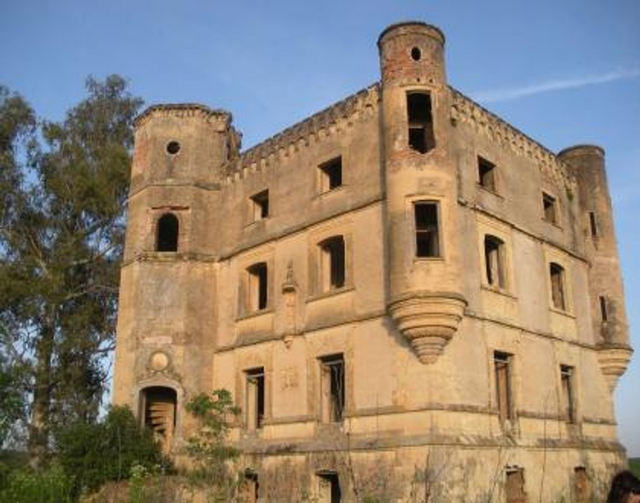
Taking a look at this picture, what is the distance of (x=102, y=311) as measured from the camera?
2723cm

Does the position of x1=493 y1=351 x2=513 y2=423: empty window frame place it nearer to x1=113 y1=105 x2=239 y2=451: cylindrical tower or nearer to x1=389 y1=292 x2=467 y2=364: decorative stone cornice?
x1=389 y1=292 x2=467 y2=364: decorative stone cornice

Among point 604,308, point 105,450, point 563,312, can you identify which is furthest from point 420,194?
point 105,450

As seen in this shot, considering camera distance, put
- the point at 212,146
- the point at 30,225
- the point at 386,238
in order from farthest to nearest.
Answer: the point at 30,225
the point at 212,146
the point at 386,238

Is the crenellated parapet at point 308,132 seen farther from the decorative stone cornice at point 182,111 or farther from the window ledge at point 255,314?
the window ledge at point 255,314

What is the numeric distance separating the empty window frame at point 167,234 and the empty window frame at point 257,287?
4.22 meters

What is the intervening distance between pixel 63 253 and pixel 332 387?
13.3 metres

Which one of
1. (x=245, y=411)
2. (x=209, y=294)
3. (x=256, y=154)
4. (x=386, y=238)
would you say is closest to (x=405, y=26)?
(x=386, y=238)

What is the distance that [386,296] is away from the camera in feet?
54.3

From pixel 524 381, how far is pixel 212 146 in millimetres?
→ 13036

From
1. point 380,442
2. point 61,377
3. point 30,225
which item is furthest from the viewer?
point 30,225

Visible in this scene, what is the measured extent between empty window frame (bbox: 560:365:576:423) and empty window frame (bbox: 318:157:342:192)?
874cm

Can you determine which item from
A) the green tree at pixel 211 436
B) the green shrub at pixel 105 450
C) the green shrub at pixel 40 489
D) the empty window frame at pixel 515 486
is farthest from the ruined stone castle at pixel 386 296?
the green shrub at pixel 40 489

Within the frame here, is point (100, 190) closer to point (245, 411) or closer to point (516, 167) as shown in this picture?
point (245, 411)

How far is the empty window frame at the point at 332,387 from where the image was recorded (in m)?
17.6
